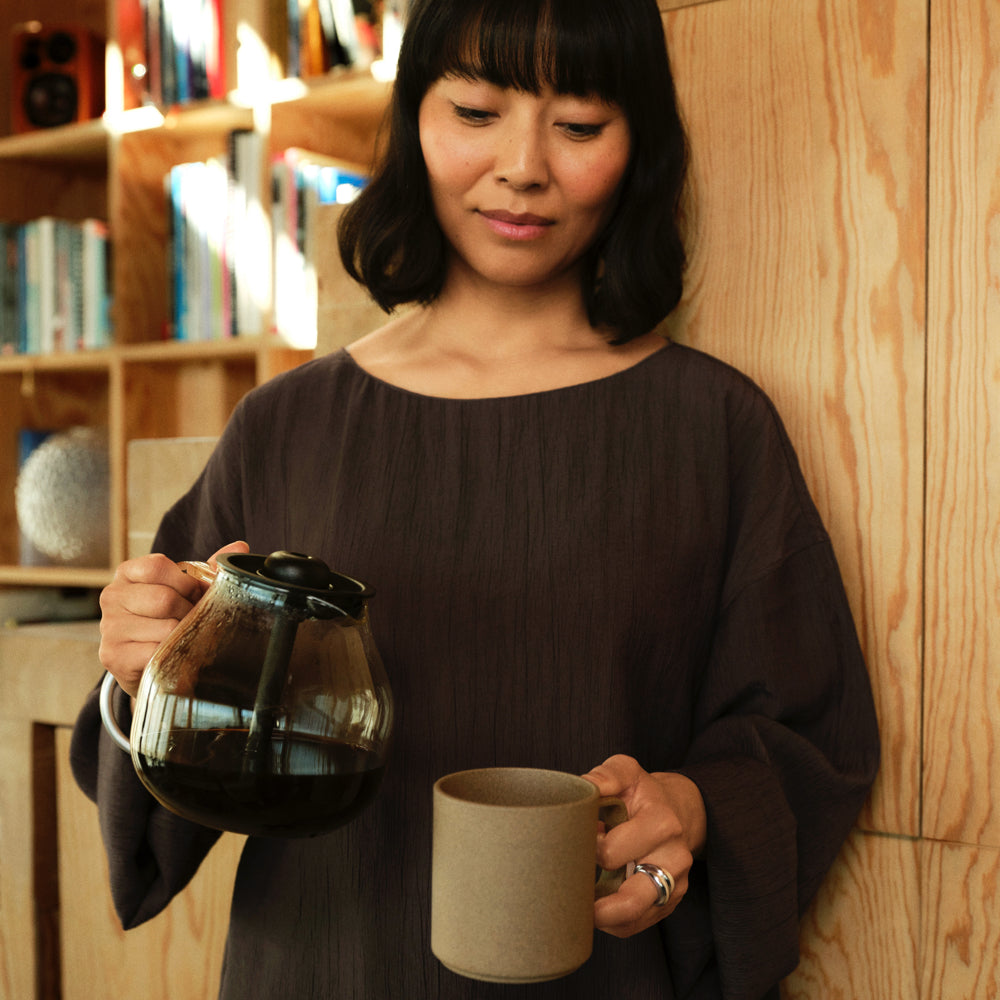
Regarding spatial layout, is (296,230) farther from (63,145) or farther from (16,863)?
(16,863)

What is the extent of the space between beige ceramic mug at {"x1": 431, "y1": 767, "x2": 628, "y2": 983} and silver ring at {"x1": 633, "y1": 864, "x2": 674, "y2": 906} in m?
0.11

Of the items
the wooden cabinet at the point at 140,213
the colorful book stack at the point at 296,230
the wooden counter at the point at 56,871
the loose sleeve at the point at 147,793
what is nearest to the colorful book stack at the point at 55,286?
the wooden cabinet at the point at 140,213

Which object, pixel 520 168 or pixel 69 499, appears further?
pixel 69 499

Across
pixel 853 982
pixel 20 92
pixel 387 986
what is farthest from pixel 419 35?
pixel 20 92

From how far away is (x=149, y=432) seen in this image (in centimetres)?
222

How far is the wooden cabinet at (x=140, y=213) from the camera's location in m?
1.98

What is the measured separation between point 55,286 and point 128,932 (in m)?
1.42

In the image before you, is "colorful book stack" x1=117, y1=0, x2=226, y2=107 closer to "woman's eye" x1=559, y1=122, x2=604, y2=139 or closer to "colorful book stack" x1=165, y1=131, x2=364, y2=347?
"colorful book stack" x1=165, y1=131, x2=364, y2=347

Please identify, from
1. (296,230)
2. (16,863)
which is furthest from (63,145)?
(16,863)

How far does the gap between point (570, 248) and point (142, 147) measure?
5.10 feet

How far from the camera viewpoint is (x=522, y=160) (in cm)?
84

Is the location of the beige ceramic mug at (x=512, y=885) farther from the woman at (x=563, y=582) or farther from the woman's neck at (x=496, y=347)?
the woman's neck at (x=496, y=347)

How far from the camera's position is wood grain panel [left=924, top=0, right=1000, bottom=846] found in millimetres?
879

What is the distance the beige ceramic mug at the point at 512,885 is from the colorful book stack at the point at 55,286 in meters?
1.94
